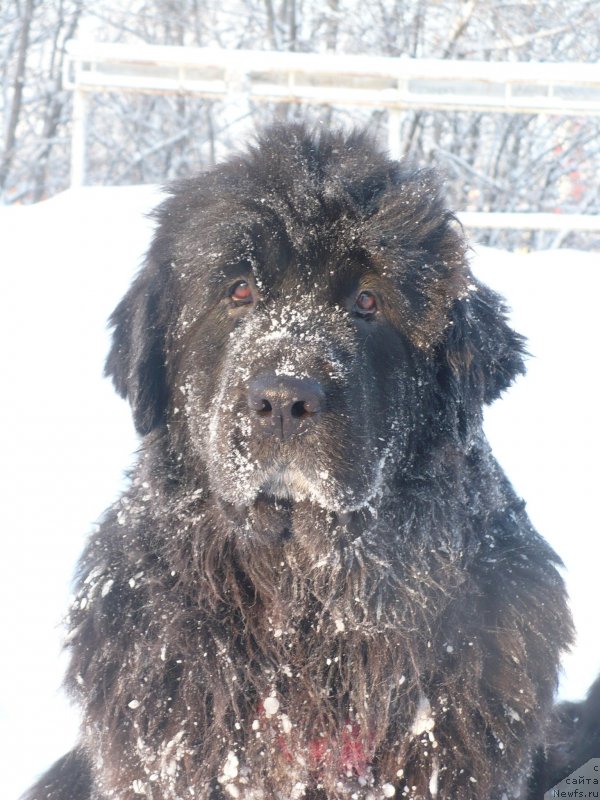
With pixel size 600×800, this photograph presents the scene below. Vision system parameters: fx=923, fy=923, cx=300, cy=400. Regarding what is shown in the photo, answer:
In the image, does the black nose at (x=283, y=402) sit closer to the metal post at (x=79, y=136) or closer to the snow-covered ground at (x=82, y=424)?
the snow-covered ground at (x=82, y=424)

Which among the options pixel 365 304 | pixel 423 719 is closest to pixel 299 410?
pixel 365 304

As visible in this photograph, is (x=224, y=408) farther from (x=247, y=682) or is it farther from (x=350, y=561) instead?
(x=247, y=682)

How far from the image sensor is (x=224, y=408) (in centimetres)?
269

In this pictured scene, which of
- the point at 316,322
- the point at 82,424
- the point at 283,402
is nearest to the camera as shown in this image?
the point at 283,402

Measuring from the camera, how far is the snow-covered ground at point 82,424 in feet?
14.0

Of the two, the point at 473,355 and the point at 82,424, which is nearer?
the point at 473,355

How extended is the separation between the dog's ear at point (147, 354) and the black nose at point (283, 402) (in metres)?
0.69

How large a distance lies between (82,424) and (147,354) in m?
2.91

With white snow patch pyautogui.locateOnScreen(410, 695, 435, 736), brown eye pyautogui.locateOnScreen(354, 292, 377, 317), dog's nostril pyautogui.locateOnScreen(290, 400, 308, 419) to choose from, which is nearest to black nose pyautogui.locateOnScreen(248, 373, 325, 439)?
dog's nostril pyautogui.locateOnScreen(290, 400, 308, 419)

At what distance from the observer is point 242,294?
2.99 meters

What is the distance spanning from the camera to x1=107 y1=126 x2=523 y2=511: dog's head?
2.65 meters

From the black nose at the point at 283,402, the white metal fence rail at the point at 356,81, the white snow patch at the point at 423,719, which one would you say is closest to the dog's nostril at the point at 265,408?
the black nose at the point at 283,402

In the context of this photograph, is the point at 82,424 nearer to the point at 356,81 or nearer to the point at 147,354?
the point at 147,354

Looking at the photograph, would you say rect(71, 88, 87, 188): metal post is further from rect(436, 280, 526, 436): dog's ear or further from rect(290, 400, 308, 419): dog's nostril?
rect(290, 400, 308, 419): dog's nostril
